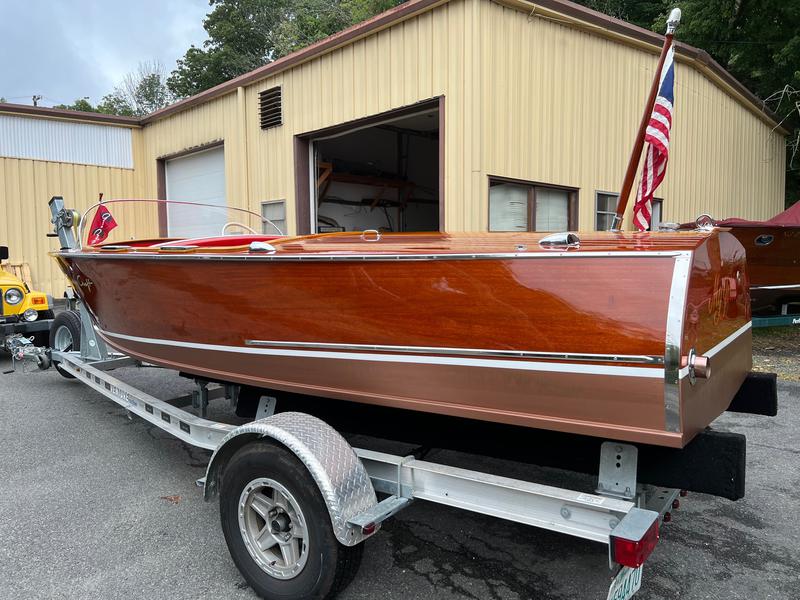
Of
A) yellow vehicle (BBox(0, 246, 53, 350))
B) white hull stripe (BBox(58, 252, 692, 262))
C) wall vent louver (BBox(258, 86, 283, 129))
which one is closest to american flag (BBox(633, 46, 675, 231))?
white hull stripe (BBox(58, 252, 692, 262))

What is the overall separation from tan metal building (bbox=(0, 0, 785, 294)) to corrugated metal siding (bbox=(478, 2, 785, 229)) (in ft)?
0.08

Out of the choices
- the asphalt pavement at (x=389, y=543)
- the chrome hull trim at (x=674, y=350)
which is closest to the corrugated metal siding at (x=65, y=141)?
the asphalt pavement at (x=389, y=543)

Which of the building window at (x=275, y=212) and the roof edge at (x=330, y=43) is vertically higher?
the roof edge at (x=330, y=43)

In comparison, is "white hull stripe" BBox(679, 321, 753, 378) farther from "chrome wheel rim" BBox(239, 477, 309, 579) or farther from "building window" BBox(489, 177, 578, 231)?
"building window" BBox(489, 177, 578, 231)

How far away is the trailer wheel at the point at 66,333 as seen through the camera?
5.84 m

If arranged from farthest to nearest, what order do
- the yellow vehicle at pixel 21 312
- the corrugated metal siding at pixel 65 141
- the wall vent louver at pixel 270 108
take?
the corrugated metal siding at pixel 65 141
the wall vent louver at pixel 270 108
the yellow vehicle at pixel 21 312

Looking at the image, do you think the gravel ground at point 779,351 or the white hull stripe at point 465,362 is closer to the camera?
Answer: the white hull stripe at point 465,362

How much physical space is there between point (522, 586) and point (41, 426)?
13.5 ft

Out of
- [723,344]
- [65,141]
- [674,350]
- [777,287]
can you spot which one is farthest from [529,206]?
[65,141]

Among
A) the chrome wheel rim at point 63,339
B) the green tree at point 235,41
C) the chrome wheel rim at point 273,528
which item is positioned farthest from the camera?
the green tree at point 235,41

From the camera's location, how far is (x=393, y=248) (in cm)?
257

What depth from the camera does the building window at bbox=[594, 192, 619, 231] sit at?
871 centimetres

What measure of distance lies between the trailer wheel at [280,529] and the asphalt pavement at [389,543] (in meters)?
0.21

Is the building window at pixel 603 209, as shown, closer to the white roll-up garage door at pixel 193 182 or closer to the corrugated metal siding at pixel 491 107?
the corrugated metal siding at pixel 491 107
